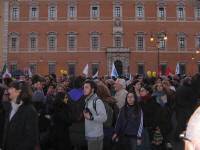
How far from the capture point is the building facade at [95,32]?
3072cm

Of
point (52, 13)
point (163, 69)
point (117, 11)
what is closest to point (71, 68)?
point (52, 13)

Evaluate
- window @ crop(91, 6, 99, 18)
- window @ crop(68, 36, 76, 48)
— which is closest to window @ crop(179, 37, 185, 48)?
window @ crop(91, 6, 99, 18)

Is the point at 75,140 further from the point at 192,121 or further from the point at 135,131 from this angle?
the point at 192,121

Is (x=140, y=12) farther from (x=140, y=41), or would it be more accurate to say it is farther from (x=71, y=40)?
(x=71, y=40)

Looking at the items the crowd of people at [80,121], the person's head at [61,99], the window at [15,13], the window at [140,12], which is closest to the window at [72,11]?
the window at [15,13]

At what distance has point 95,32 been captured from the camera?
31.0 metres

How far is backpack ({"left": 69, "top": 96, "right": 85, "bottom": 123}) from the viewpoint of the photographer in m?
4.27

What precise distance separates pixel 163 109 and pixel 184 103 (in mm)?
1261

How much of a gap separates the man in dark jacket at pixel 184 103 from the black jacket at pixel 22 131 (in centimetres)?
440

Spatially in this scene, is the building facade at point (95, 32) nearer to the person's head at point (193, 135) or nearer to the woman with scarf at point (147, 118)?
the woman with scarf at point (147, 118)

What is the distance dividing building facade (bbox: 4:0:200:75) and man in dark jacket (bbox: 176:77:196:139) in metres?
24.6

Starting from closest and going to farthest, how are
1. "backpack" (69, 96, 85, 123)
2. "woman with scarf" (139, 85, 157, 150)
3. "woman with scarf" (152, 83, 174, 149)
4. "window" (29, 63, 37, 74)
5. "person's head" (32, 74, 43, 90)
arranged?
"backpack" (69, 96, 85, 123), "woman with scarf" (139, 85, 157, 150), "woman with scarf" (152, 83, 174, 149), "person's head" (32, 74, 43, 90), "window" (29, 63, 37, 74)

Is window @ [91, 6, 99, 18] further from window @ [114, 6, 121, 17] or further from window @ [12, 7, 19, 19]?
window @ [12, 7, 19, 19]

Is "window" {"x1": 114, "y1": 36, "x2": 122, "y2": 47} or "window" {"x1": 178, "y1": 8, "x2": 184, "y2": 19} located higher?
"window" {"x1": 178, "y1": 8, "x2": 184, "y2": 19}
